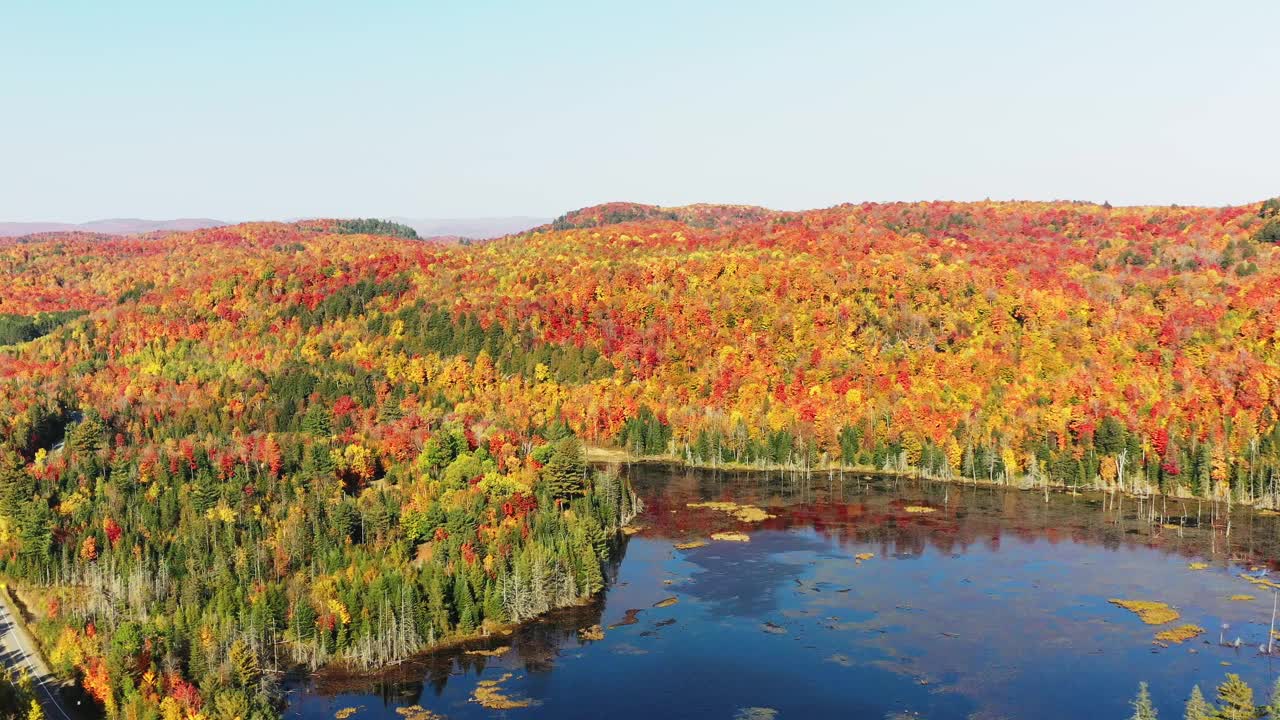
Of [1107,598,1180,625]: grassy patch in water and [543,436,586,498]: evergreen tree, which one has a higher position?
[543,436,586,498]: evergreen tree

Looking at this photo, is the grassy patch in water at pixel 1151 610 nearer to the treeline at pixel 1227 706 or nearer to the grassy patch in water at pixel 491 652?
the treeline at pixel 1227 706

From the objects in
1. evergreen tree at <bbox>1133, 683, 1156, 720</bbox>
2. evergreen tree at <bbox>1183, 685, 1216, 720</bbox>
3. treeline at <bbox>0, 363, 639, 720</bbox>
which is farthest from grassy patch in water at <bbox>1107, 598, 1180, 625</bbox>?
treeline at <bbox>0, 363, 639, 720</bbox>

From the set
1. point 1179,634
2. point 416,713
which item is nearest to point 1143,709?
point 1179,634

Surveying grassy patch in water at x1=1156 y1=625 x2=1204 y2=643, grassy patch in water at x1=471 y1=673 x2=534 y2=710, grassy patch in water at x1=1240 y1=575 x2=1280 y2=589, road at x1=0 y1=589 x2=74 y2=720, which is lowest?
road at x1=0 y1=589 x2=74 y2=720

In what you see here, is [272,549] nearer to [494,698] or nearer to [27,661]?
[27,661]

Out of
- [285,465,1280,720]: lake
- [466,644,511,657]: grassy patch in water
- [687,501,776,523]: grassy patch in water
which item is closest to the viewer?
[285,465,1280,720]: lake

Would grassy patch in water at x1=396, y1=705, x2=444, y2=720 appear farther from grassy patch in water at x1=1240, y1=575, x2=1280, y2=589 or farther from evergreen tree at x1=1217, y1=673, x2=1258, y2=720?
grassy patch in water at x1=1240, y1=575, x2=1280, y2=589

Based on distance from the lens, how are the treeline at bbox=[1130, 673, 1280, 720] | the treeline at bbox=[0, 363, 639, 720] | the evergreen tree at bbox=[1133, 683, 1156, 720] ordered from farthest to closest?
the treeline at bbox=[0, 363, 639, 720], the treeline at bbox=[1130, 673, 1280, 720], the evergreen tree at bbox=[1133, 683, 1156, 720]

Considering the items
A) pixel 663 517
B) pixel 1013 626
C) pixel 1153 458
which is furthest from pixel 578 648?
pixel 1153 458
